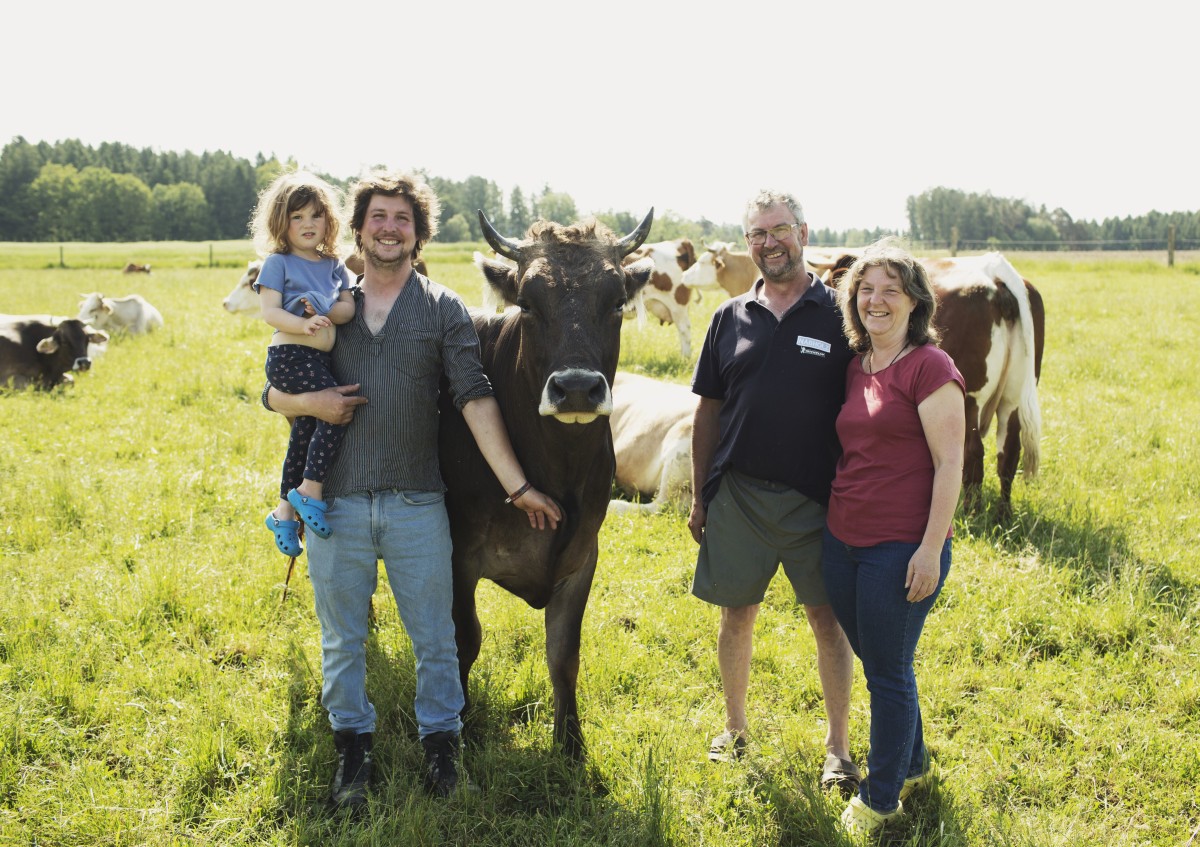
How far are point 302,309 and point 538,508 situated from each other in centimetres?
130

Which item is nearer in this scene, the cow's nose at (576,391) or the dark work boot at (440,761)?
the cow's nose at (576,391)

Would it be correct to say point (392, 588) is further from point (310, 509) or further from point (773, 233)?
point (773, 233)

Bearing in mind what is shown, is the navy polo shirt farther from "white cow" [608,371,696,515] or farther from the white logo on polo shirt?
"white cow" [608,371,696,515]

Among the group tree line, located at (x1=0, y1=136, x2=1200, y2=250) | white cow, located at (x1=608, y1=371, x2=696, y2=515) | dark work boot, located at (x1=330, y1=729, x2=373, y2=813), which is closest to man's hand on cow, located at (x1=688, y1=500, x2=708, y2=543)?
dark work boot, located at (x1=330, y1=729, x2=373, y2=813)

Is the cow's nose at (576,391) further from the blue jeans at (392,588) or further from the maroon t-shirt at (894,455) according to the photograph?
the maroon t-shirt at (894,455)

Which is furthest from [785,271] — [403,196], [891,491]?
[403,196]

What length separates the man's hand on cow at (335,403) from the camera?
10.4ft

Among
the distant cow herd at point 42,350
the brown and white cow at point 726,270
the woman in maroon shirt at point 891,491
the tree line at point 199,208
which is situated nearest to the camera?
the woman in maroon shirt at point 891,491

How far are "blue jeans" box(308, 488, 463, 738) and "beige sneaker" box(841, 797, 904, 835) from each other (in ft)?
5.59

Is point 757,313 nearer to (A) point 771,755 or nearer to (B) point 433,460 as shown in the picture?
(B) point 433,460

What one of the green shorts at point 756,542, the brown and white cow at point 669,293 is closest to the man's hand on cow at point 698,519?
the green shorts at point 756,542

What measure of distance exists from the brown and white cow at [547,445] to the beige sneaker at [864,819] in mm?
1248

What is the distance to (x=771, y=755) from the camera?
12.5 ft

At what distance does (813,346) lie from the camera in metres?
3.36
